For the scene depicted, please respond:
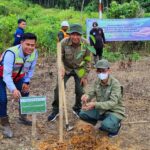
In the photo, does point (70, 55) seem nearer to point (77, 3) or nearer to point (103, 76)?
point (103, 76)

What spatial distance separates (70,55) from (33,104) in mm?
1310

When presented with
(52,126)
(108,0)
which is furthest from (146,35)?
(108,0)

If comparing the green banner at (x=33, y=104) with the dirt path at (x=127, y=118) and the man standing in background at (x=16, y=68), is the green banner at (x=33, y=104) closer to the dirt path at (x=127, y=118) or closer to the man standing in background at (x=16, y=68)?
the man standing in background at (x=16, y=68)

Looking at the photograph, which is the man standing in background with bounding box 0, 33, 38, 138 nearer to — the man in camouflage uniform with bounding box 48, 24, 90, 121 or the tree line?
the man in camouflage uniform with bounding box 48, 24, 90, 121

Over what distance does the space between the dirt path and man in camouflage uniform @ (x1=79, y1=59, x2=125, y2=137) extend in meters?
0.24

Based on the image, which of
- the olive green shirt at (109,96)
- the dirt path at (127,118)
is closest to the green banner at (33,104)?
the dirt path at (127,118)

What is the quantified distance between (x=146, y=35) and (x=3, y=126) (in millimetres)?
9232

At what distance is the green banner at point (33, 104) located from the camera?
5.04 m

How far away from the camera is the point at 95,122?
18.8 ft

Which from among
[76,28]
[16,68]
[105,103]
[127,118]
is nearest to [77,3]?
[127,118]

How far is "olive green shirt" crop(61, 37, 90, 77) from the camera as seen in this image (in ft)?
19.9

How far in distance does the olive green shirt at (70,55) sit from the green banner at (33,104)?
4.01ft

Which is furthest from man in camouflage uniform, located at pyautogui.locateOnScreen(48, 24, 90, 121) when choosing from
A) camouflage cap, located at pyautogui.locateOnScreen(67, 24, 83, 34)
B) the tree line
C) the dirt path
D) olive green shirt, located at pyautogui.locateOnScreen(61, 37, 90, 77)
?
the tree line

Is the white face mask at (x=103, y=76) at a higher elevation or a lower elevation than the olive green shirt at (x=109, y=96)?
higher
